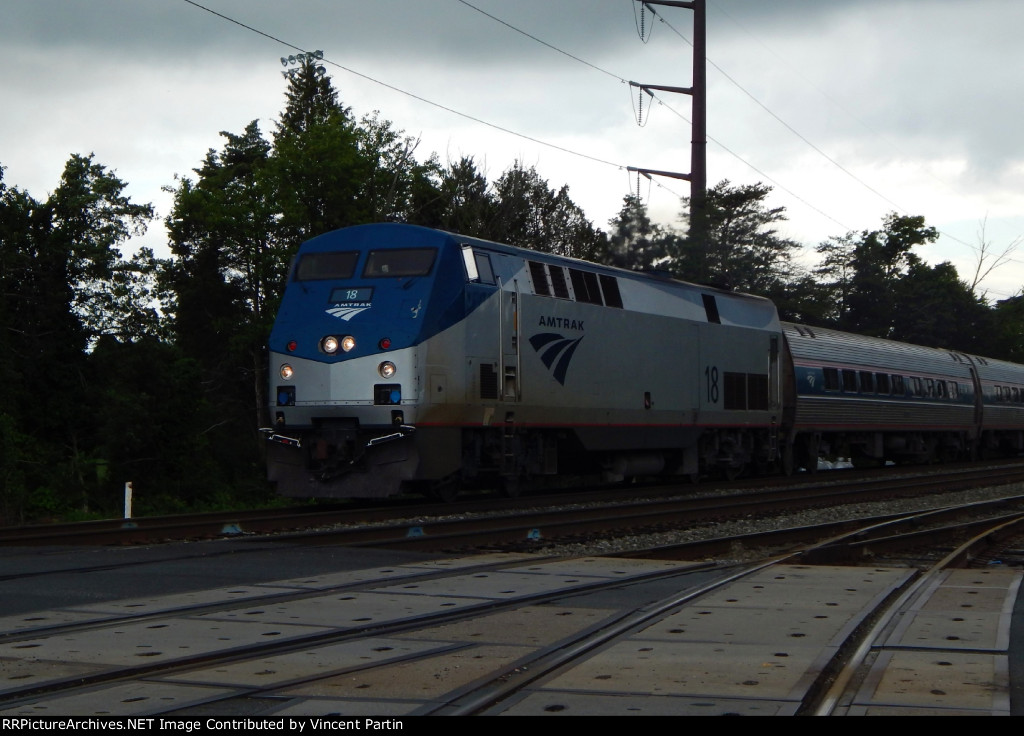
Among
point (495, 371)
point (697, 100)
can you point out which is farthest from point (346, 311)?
point (697, 100)

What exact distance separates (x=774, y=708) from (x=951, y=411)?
3448 cm

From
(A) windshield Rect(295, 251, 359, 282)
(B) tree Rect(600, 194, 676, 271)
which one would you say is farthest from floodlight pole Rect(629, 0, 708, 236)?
(A) windshield Rect(295, 251, 359, 282)

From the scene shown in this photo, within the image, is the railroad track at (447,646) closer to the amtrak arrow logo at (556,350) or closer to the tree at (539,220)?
the amtrak arrow logo at (556,350)

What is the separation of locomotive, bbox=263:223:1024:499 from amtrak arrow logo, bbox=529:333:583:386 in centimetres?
3

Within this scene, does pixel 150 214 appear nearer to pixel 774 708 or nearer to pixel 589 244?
pixel 589 244

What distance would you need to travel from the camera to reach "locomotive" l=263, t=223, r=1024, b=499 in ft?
52.7

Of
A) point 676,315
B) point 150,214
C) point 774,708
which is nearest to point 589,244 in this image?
point 150,214

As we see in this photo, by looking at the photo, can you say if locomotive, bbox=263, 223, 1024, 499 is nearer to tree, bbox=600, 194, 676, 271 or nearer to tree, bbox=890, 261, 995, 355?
tree, bbox=600, 194, 676, 271

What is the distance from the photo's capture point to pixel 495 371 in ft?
56.9

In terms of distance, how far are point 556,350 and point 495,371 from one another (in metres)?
1.66

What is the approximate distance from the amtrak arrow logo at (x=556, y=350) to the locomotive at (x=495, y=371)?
0.03 m

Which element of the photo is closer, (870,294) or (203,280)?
(203,280)

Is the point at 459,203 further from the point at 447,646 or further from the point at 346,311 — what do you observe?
the point at 447,646

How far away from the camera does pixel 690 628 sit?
23.5ft
